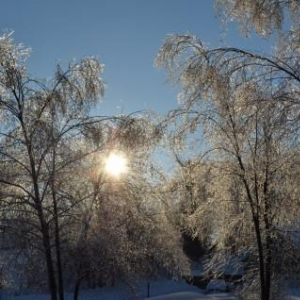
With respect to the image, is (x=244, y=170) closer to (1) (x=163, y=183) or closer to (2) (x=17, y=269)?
(1) (x=163, y=183)

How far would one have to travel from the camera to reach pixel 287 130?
734 cm

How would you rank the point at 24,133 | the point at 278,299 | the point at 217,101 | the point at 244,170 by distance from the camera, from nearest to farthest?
the point at 217,101, the point at 24,133, the point at 244,170, the point at 278,299

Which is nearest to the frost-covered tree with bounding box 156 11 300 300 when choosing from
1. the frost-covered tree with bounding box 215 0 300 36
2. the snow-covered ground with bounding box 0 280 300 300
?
the frost-covered tree with bounding box 215 0 300 36

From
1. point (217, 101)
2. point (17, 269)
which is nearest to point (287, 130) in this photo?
point (217, 101)

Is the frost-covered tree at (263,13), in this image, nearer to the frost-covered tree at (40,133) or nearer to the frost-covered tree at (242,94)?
the frost-covered tree at (242,94)

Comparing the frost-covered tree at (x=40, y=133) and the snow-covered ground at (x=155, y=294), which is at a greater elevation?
the frost-covered tree at (x=40, y=133)

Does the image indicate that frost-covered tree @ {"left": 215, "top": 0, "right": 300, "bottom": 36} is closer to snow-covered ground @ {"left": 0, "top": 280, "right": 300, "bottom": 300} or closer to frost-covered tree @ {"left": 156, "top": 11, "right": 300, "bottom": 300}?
frost-covered tree @ {"left": 156, "top": 11, "right": 300, "bottom": 300}

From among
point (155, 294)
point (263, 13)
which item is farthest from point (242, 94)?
point (155, 294)

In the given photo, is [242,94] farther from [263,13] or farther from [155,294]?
[155,294]

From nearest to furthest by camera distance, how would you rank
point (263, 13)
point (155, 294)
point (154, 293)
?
point (263, 13), point (155, 294), point (154, 293)

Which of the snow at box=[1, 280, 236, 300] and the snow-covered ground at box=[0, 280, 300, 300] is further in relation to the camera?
the snow at box=[1, 280, 236, 300]

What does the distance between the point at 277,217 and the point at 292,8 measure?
638 cm

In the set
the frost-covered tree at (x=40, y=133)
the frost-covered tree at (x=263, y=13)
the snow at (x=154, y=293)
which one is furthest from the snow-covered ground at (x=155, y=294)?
the frost-covered tree at (x=263, y=13)

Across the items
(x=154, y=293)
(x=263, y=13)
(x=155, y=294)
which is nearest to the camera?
(x=263, y=13)
